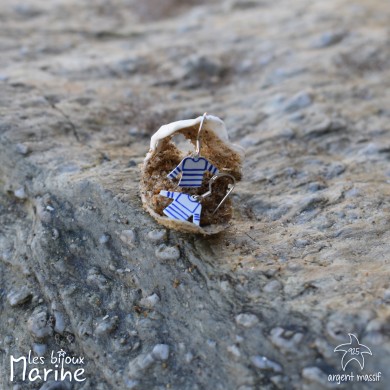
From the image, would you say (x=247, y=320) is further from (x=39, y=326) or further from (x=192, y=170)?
(x=39, y=326)

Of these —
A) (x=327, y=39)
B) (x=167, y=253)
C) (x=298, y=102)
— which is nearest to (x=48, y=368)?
(x=167, y=253)

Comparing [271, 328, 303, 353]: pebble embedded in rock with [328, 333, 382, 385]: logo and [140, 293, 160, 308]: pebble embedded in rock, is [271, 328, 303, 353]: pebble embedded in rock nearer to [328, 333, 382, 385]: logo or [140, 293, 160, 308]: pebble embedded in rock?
[328, 333, 382, 385]: logo

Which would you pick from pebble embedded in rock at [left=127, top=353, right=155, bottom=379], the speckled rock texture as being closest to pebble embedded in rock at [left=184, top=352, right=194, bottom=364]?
the speckled rock texture

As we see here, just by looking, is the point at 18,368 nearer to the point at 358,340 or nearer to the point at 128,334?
the point at 128,334

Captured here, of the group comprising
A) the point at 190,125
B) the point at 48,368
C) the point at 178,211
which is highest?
the point at 190,125

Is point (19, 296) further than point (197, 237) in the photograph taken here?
Yes

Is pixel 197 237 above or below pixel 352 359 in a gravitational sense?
above

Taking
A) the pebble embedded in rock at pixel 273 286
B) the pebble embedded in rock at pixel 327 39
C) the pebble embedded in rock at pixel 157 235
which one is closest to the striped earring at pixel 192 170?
the pebble embedded in rock at pixel 157 235
